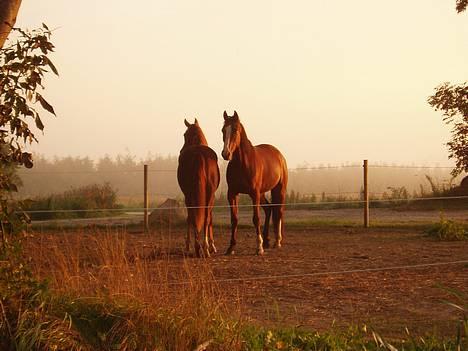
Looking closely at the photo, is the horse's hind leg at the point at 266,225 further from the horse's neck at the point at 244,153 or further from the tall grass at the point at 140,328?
the tall grass at the point at 140,328

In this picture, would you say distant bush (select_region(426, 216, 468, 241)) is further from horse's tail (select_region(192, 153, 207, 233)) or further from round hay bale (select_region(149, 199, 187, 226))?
round hay bale (select_region(149, 199, 187, 226))

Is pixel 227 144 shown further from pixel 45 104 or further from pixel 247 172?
pixel 45 104

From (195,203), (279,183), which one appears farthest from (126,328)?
(279,183)

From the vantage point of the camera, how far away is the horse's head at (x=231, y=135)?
10.3 metres

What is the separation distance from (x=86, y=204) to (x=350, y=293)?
1186 centimetres

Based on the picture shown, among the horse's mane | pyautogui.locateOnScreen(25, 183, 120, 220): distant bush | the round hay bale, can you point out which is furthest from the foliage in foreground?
the round hay bale

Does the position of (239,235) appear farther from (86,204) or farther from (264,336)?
(264,336)

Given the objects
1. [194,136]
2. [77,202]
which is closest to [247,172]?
[194,136]

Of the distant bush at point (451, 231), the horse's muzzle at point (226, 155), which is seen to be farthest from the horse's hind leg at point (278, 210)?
the distant bush at point (451, 231)

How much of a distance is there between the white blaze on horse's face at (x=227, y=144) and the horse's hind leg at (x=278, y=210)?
5.66ft

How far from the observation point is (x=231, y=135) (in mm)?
10414

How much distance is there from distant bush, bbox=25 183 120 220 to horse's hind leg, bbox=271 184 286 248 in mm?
5454

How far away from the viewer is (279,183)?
12.5 m

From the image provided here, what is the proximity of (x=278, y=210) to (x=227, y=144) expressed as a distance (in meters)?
2.36
